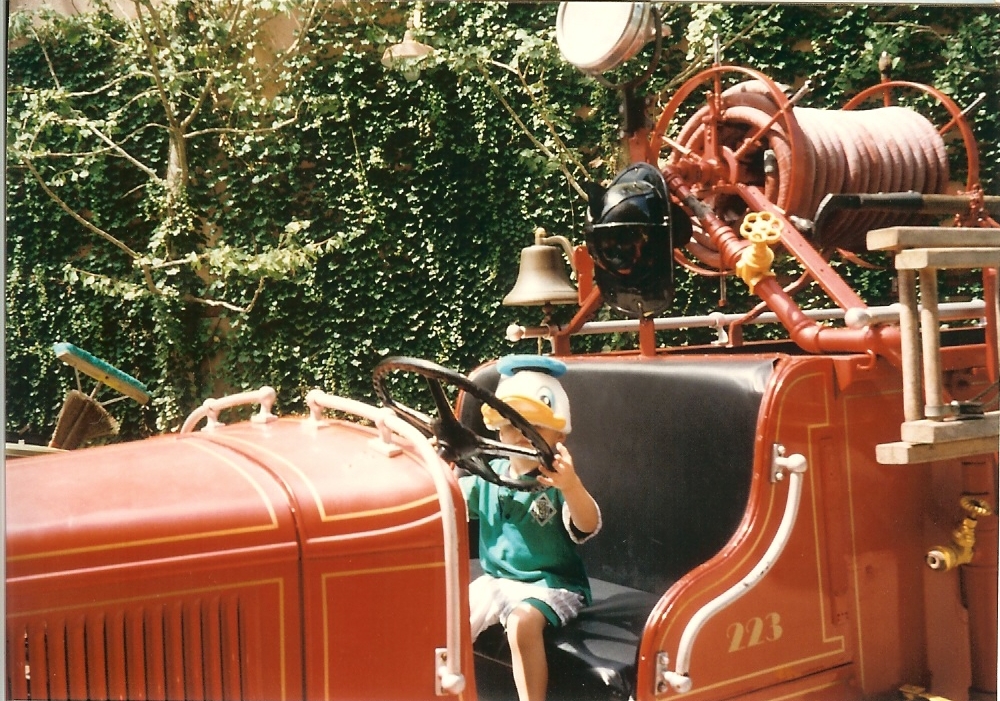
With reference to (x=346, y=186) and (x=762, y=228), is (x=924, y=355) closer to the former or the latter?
(x=762, y=228)

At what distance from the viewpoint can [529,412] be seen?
163 cm

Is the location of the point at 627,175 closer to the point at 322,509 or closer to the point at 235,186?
the point at 235,186

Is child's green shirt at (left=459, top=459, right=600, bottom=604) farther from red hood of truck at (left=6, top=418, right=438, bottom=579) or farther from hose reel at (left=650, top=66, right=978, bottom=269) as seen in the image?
hose reel at (left=650, top=66, right=978, bottom=269)

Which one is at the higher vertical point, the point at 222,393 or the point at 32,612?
the point at 222,393

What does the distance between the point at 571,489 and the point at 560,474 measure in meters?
0.06

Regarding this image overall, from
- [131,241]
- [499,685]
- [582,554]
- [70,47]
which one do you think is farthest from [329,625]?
[70,47]

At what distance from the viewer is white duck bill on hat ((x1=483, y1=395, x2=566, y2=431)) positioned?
1630 millimetres

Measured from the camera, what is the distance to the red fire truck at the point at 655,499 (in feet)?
4.14

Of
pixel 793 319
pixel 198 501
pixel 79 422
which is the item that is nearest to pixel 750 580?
pixel 793 319

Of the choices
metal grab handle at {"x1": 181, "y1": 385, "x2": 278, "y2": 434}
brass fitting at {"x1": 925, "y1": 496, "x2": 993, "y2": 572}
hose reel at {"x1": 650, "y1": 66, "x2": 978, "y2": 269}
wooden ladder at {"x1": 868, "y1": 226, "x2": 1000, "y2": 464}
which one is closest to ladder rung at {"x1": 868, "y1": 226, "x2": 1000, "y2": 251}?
wooden ladder at {"x1": 868, "y1": 226, "x2": 1000, "y2": 464}

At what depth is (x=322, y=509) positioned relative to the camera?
130 centimetres

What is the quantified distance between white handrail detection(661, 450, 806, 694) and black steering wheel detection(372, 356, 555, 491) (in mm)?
377

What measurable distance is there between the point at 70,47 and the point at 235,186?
0.43 metres

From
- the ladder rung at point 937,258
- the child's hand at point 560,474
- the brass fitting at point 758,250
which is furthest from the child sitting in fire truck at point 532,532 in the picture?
the ladder rung at point 937,258
